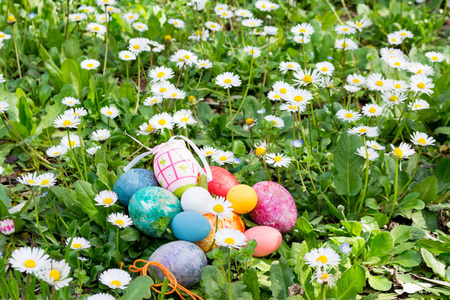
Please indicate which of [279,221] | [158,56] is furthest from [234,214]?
[158,56]

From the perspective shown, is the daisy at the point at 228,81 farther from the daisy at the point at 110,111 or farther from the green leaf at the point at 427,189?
the green leaf at the point at 427,189

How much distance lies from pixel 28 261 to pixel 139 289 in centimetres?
44

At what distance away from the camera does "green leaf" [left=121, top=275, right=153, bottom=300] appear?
5.87ft

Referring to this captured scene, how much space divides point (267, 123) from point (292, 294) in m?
0.88

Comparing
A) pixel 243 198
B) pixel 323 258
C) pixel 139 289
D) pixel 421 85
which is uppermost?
pixel 421 85

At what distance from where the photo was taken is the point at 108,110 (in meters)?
2.75

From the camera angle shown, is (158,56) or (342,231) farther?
(158,56)

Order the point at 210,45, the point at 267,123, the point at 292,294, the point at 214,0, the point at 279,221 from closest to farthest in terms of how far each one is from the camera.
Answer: the point at 292,294 → the point at 279,221 → the point at 267,123 → the point at 210,45 → the point at 214,0

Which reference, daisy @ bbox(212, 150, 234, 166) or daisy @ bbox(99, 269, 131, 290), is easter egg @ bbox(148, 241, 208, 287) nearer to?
daisy @ bbox(99, 269, 131, 290)

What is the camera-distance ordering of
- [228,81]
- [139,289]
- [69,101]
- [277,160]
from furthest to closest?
[69,101]
[228,81]
[277,160]
[139,289]

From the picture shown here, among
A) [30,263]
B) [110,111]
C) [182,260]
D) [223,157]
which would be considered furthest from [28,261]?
[110,111]

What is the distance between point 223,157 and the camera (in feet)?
8.09

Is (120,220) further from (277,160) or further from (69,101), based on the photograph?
(69,101)

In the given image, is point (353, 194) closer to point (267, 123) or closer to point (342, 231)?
point (342, 231)
